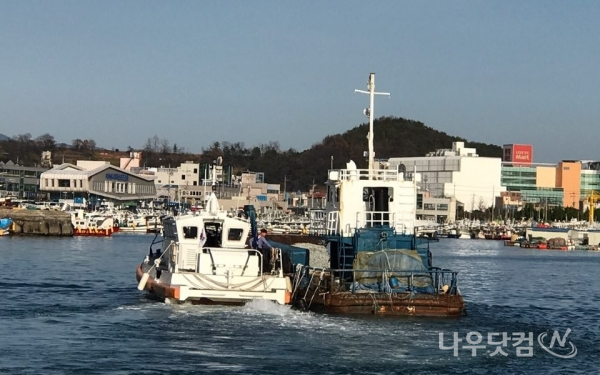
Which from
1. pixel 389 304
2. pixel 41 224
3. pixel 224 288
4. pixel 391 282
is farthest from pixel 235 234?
pixel 41 224

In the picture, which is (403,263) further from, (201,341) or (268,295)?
(201,341)

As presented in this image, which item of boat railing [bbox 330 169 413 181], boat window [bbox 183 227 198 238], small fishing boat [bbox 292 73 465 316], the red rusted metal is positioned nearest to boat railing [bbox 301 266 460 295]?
small fishing boat [bbox 292 73 465 316]

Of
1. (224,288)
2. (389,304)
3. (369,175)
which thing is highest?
(369,175)

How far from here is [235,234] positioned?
44938 millimetres

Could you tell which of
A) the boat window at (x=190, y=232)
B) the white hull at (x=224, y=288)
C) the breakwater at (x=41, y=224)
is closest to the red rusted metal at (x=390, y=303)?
the white hull at (x=224, y=288)

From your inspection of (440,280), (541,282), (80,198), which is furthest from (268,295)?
(80,198)

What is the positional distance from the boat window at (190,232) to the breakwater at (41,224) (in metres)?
88.0

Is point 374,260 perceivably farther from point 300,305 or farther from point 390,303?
point 300,305

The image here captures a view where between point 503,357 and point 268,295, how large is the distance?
11.2 meters

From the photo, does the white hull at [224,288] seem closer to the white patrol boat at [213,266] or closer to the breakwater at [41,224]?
the white patrol boat at [213,266]

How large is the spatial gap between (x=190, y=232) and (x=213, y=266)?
3.26 metres

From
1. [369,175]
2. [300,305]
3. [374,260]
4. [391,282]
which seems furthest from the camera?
[369,175]

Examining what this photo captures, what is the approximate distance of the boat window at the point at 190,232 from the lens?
43906 millimetres

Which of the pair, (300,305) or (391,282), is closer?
(391,282)
